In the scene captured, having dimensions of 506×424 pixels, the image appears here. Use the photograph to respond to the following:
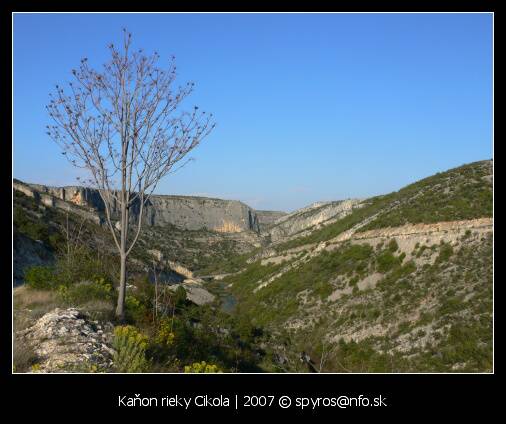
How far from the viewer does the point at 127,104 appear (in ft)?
30.7

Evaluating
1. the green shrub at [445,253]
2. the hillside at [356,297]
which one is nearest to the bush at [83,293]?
the hillside at [356,297]

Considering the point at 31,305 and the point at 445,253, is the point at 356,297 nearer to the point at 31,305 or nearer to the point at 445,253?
the point at 445,253

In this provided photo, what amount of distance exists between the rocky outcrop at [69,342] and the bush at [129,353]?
198mm

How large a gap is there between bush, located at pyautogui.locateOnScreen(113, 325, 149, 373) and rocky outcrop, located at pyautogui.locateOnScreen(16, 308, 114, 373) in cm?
20

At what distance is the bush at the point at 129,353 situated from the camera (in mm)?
7074

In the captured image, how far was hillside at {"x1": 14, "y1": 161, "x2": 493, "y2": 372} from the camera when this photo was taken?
12.9 metres

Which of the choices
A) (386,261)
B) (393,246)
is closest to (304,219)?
(393,246)

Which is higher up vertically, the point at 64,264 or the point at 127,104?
the point at 127,104

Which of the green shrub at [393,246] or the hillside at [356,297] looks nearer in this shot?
the hillside at [356,297]

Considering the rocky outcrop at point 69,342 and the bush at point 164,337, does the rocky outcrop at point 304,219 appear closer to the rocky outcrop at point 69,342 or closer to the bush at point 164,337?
the bush at point 164,337

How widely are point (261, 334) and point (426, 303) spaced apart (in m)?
8.42

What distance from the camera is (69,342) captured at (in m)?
8.00
